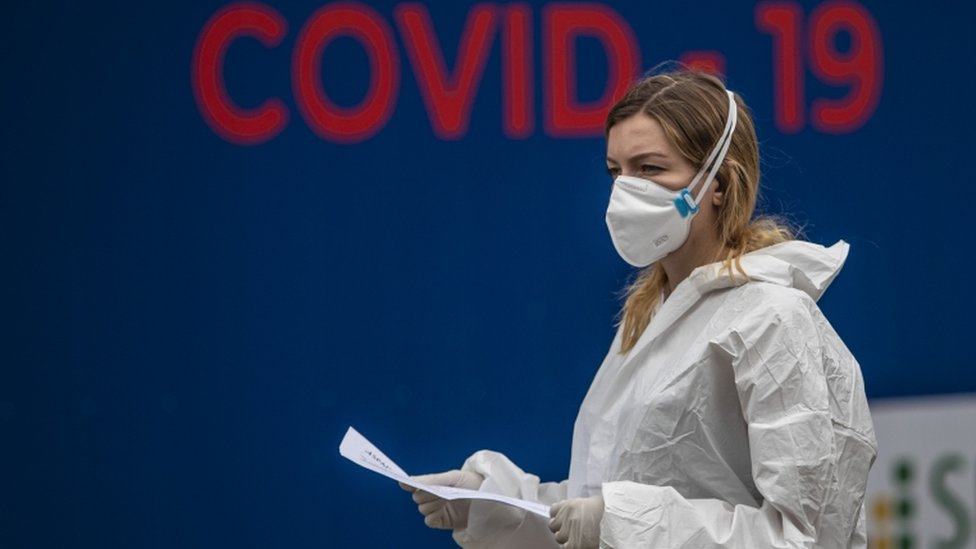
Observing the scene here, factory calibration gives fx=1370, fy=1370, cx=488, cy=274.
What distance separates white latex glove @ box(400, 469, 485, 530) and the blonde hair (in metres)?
0.48

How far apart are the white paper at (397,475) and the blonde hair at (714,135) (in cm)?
38

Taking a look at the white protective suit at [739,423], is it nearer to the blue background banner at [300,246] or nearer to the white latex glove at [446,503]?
the white latex glove at [446,503]

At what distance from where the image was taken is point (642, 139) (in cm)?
172

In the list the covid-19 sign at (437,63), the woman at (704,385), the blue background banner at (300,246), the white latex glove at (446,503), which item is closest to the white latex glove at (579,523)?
the woman at (704,385)

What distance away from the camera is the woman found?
1.54 metres

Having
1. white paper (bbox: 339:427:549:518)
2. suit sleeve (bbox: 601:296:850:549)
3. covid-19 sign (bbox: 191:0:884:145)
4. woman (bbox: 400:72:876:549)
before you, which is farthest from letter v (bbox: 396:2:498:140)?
suit sleeve (bbox: 601:296:850:549)

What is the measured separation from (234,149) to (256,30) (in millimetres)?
274

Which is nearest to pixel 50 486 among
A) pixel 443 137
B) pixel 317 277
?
pixel 317 277

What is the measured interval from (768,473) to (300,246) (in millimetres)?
1811

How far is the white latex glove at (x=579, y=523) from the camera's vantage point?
1.56 meters

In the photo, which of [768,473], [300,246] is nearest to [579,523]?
[768,473]

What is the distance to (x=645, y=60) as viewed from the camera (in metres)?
3.19

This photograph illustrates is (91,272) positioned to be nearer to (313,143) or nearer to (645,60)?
(313,143)

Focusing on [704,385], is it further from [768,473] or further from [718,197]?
[718,197]
